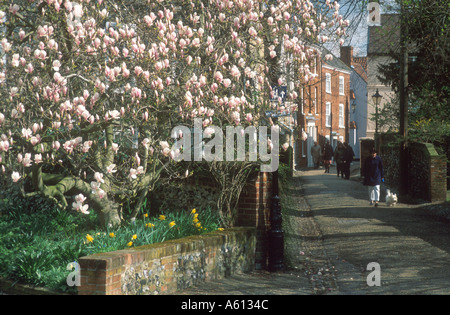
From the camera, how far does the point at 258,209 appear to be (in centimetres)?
934

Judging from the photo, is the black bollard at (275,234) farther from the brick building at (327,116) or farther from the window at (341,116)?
the window at (341,116)

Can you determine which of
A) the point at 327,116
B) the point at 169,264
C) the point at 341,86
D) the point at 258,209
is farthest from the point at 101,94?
the point at 341,86

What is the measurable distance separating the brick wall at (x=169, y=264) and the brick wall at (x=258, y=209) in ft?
0.60

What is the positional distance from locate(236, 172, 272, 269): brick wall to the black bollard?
219 mm

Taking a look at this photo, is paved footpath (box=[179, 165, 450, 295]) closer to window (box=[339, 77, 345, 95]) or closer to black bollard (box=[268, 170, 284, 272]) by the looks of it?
black bollard (box=[268, 170, 284, 272])

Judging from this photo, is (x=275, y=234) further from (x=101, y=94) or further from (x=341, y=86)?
(x=341, y=86)

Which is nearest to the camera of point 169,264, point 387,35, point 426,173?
point 169,264

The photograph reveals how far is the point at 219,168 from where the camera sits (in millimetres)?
8977

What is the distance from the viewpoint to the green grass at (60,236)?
680cm

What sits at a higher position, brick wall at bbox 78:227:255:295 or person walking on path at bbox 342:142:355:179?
person walking on path at bbox 342:142:355:179

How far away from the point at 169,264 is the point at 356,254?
446cm

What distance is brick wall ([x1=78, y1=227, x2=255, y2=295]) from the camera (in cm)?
611

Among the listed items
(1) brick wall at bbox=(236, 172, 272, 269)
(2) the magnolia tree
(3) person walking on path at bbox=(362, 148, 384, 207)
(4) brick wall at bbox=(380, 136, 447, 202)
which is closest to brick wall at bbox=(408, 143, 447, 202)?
(4) brick wall at bbox=(380, 136, 447, 202)
